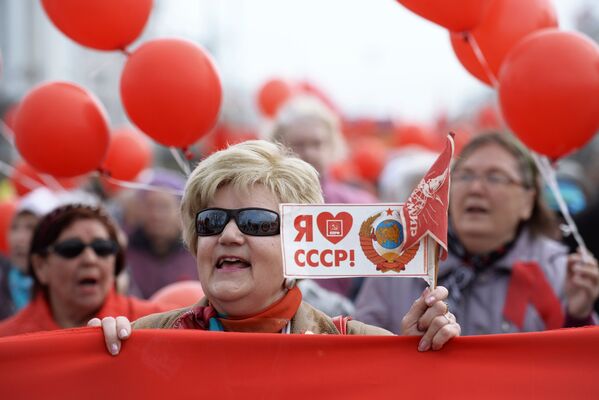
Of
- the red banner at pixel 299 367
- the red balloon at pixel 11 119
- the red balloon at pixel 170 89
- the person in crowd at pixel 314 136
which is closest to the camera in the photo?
the red banner at pixel 299 367

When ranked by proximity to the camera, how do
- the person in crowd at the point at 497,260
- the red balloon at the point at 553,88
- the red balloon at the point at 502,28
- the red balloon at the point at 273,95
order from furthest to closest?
the red balloon at the point at 273,95, the red balloon at the point at 502,28, the person in crowd at the point at 497,260, the red balloon at the point at 553,88

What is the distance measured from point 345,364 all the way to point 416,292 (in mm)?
1388

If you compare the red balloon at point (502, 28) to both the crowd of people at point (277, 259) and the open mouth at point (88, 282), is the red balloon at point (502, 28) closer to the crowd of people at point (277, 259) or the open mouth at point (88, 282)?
the crowd of people at point (277, 259)

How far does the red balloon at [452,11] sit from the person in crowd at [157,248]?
2245mm

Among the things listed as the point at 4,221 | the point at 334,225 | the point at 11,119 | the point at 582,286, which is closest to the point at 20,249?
the point at 4,221

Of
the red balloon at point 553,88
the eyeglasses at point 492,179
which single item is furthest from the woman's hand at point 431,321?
the eyeglasses at point 492,179

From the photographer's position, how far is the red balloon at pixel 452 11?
340 centimetres

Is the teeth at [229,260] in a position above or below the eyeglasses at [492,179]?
below

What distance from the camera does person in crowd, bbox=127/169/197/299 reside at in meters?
5.24

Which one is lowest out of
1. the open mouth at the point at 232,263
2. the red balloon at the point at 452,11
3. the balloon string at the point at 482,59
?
the open mouth at the point at 232,263

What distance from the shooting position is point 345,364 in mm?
2391

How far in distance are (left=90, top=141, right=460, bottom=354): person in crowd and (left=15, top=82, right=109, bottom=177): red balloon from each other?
1447 mm

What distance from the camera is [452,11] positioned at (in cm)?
343

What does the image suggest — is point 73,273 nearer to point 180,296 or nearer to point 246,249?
point 180,296
